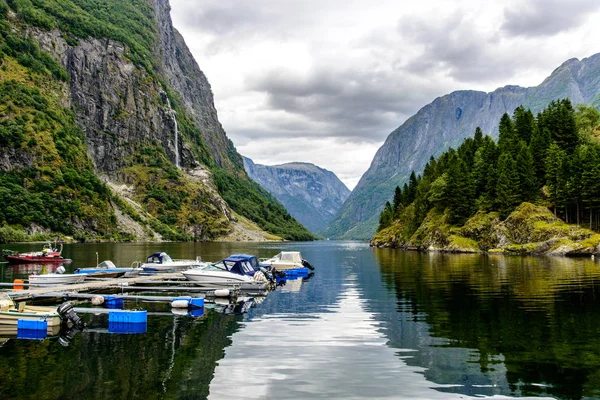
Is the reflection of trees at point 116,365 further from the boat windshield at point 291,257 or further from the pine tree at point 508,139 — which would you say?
the pine tree at point 508,139

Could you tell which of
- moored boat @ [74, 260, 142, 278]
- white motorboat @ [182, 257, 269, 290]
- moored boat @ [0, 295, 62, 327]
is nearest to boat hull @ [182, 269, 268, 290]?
white motorboat @ [182, 257, 269, 290]

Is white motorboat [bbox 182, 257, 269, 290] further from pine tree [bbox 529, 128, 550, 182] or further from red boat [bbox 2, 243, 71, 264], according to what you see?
pine tree [bbox 529, 128, 550, 182]

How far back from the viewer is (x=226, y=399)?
18.0m

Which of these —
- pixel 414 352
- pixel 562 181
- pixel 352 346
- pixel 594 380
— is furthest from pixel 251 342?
pixel 562 181

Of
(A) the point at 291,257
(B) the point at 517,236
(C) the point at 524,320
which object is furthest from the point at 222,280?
(B) the point at 517,236

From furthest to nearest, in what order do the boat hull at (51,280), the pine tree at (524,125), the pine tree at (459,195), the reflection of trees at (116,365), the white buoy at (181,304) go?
the pine tree at (524,125), the pine tree at (459,195), the boat hull at (51,280), the white buoy at (181,304), the reflection of trees at (116,365)

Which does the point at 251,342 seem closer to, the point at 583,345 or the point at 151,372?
the point at 151,372

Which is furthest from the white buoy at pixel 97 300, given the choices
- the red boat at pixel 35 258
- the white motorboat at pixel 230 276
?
the red boat at pixel 35 258

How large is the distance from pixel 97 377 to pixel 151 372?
88.1 inches

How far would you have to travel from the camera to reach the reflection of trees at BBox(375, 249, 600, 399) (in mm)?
20391

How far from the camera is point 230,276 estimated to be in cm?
5481

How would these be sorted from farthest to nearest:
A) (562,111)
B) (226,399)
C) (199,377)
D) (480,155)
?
(480,155), (562,111), (199,377), (226,399)

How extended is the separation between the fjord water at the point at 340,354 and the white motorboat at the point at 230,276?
11801 millimetres

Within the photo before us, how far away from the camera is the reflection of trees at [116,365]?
18.8 meters
